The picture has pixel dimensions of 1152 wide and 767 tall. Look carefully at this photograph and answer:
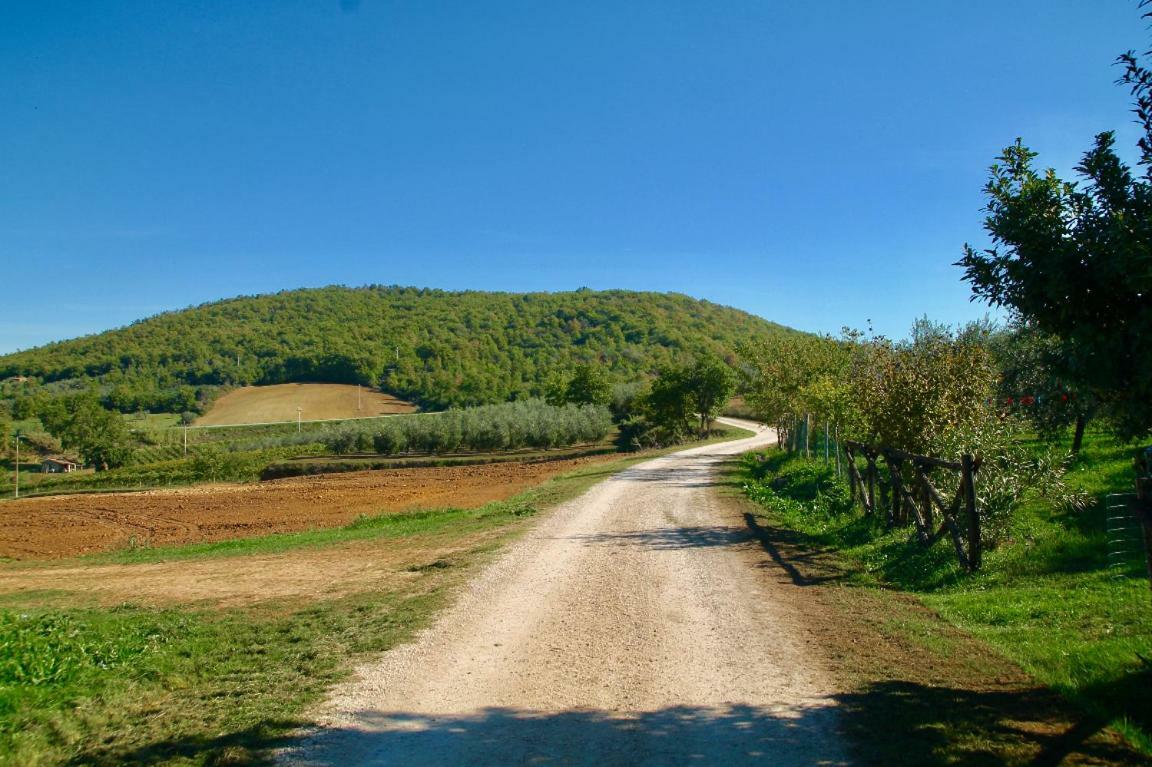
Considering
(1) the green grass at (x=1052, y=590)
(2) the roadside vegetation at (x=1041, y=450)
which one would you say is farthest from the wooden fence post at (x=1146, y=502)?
(1) the green grass at (x=1052, y=590)

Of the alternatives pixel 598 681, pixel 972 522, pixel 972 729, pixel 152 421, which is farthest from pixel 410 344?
pixel 972 729

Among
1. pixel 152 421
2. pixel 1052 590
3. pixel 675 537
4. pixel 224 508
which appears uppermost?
pixel 152 421

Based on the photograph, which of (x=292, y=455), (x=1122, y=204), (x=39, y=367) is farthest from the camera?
(x=39, y=367)

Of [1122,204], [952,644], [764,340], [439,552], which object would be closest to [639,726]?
[952,644]

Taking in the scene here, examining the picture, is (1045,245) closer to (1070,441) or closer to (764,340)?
(1070,441)

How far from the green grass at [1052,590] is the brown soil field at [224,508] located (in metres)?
17.6

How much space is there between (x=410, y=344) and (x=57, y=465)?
70.9 m

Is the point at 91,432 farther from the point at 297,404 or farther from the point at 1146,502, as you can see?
the point at 1146,502

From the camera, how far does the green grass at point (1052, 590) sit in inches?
225

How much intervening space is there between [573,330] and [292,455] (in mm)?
83319

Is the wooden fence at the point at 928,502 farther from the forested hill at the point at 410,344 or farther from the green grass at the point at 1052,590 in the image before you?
the forested hill at the point at 410,344

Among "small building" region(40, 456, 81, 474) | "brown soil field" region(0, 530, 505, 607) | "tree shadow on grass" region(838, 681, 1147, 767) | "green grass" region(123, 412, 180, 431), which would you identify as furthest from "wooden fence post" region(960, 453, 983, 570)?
"green grass" region(123, 412, 180, 431)

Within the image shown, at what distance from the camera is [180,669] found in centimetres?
729

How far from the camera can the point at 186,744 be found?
17.5ft
